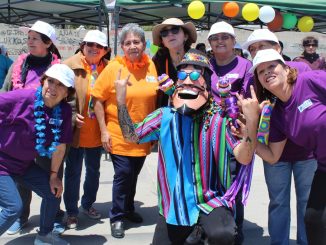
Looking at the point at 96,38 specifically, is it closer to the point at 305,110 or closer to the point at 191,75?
the point at 191,75

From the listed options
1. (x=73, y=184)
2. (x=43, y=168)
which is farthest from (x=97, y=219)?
(x=43, y=168)

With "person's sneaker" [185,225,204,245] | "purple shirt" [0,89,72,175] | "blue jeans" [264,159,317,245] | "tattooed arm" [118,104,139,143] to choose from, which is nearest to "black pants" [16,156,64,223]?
"purple shirt" [0,89,72,175]

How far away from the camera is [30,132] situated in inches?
117

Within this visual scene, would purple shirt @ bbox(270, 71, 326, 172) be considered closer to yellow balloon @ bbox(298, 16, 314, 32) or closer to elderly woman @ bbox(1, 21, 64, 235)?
elderly woman @ bbox(1, 21, 64, 235)

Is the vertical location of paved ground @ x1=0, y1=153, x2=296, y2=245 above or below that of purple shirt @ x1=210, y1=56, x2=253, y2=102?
below

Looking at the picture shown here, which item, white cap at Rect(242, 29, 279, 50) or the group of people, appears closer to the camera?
the group of people

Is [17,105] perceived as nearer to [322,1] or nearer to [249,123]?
[249,123]

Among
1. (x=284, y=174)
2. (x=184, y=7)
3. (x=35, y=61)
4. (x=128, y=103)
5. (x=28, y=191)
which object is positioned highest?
(x=184, y=7)

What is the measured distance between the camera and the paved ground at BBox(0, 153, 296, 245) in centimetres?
353

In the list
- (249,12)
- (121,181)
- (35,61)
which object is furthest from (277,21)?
(35,61)

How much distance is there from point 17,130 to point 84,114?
0.78 meters

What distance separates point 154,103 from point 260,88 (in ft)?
3.97

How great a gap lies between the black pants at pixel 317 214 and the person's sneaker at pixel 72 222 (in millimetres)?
2163

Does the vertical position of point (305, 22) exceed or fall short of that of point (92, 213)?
it exceeds it
